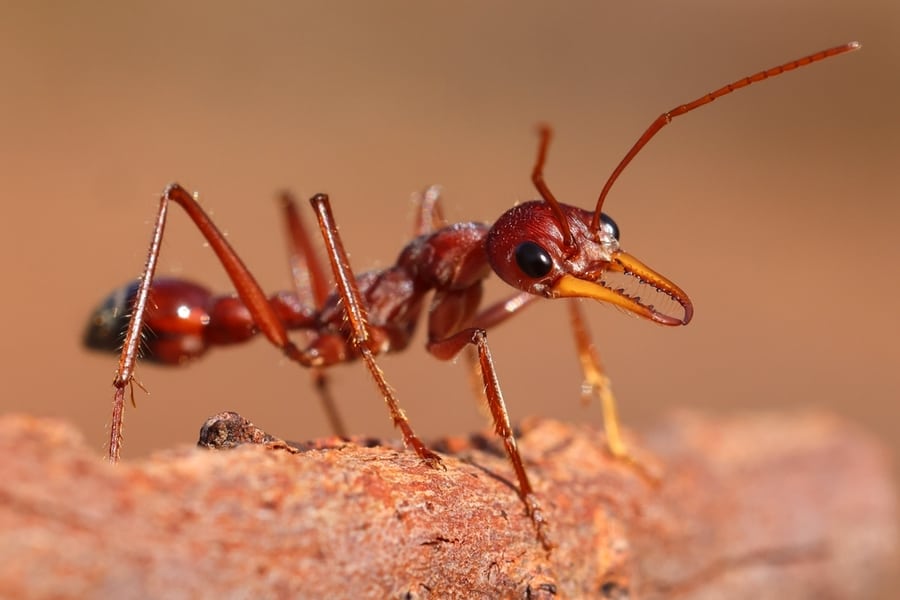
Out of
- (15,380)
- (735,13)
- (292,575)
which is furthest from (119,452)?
(735,13)

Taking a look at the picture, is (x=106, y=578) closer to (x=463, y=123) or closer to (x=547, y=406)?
(x=547, y=406)

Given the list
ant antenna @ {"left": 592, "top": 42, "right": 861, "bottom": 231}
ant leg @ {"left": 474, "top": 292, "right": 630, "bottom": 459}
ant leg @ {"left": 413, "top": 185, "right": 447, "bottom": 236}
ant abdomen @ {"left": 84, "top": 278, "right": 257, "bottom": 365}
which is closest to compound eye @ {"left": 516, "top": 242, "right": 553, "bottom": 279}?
ant antenna @ {"left": 592, "top": 42, "right": 861, "bottom": 231}

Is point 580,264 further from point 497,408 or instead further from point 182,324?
point 182,324

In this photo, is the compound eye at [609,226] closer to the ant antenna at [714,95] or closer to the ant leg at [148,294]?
the ant antenna at [714,95]

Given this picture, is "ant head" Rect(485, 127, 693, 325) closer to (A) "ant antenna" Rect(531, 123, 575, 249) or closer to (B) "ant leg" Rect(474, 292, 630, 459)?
(A) "ant antenna" Rect(531, 123, 575, 249)

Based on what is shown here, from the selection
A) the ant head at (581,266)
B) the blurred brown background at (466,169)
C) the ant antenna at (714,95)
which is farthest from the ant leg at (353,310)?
the blurred brown background at (466,169)

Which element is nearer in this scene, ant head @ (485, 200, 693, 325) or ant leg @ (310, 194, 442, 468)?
ant leg @ (310, 194, 442, 468)

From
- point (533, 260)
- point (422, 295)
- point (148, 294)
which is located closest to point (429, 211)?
point (422, 295)
